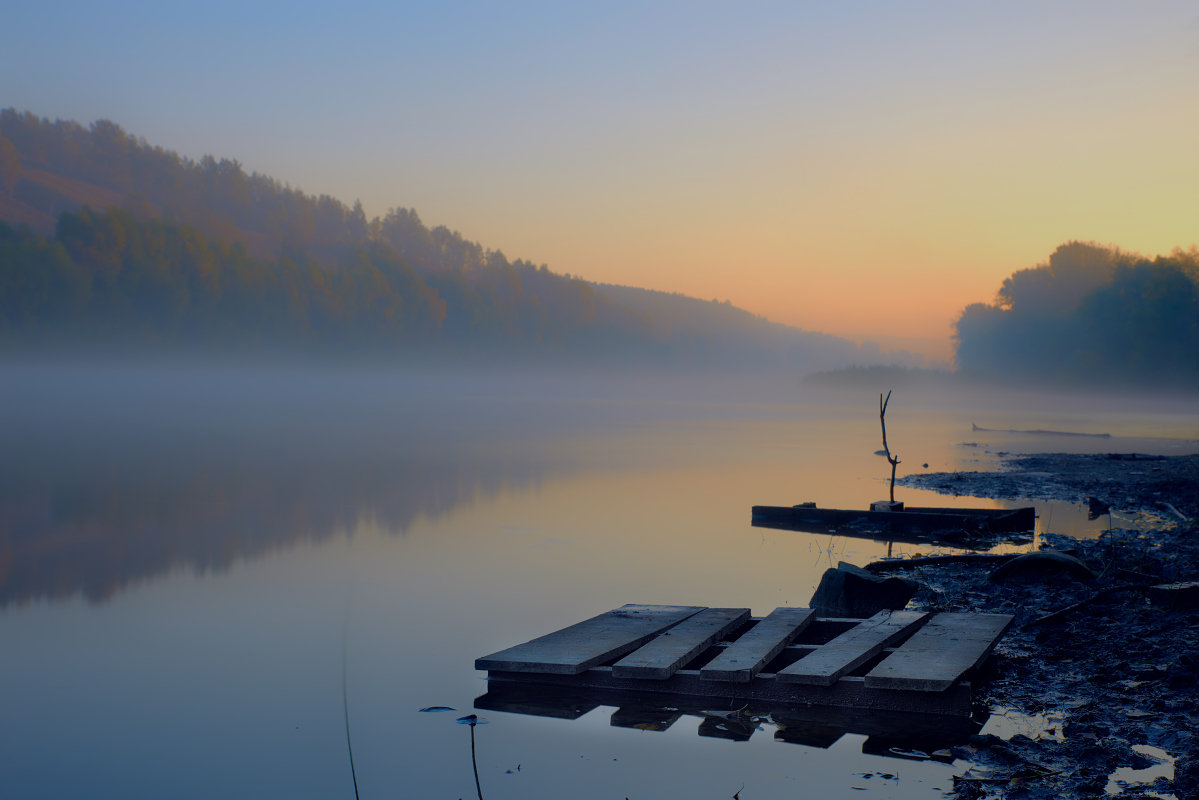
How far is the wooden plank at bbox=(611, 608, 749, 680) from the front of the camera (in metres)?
6.30

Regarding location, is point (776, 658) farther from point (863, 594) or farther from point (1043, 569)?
point (1043, 569)

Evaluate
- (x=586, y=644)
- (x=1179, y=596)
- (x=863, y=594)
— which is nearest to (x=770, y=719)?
(x=586, y=644)

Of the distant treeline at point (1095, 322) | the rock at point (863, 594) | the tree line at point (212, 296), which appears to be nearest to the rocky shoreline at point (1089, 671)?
the rock at point (863, 594)

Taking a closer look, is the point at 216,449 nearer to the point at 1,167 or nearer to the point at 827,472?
the point at 827,472

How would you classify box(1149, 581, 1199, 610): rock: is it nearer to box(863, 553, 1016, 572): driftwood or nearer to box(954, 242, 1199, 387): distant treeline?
box(863, 553, 1016, 572): driftwood

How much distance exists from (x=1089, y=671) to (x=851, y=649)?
1845 mm

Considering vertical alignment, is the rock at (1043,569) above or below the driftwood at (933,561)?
above

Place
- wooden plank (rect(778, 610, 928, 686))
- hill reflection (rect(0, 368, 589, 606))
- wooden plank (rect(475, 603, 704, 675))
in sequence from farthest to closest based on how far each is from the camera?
hill reflection (rect(0, 368, 589, 606))
wooden plank (rect(475, 603, 704, 675))
wooden plank (rect(778, 610, 928, 686))

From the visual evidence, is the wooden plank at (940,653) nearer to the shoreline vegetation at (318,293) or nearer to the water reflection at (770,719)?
the water reflection at (770,719)

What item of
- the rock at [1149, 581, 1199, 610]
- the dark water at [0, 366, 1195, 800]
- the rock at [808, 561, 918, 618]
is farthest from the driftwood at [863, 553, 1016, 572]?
the rock at [1149, 581, 1199, 610]

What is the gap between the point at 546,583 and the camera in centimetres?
1220

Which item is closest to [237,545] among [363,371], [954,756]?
[954,756]

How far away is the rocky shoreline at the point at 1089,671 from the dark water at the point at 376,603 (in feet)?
1.94

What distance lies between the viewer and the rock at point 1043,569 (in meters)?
9.91
